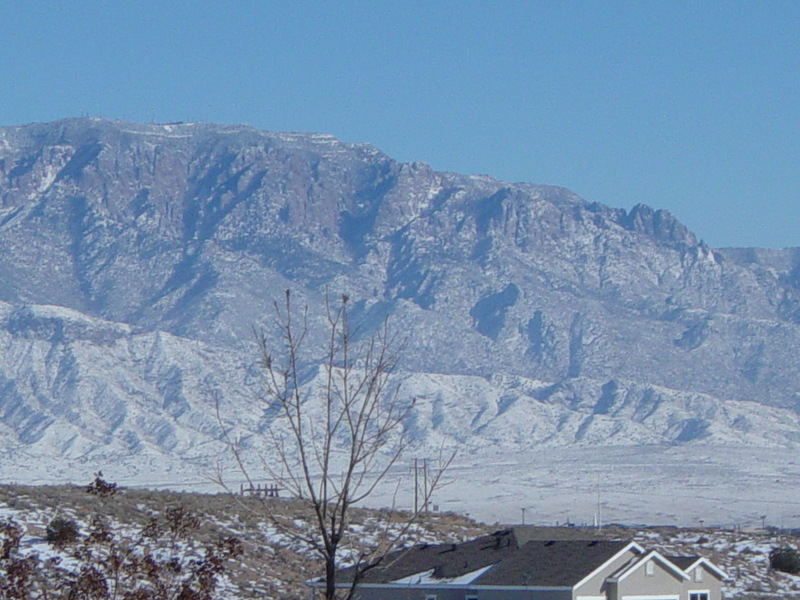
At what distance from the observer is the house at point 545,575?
1658 inches

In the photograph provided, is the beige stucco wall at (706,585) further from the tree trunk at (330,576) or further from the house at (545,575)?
the tree trunk at (330,576)

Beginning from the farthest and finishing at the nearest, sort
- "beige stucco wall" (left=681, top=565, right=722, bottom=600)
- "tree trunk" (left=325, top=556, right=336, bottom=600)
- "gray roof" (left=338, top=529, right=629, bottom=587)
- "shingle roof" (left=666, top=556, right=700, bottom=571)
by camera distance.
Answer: "shingle roof" (left=666, top=556, right=700, bottom=571)
"beige stucco wall" (left=681, top=565, right=722, bottom=600)
"gray roof" (left=338, top=529, right=629, bottom=587)
"tree trunk" (left=325, top=556, right=336, bottom=600)

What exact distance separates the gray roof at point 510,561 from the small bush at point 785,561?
64.4ft

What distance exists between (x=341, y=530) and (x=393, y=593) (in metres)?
29.5

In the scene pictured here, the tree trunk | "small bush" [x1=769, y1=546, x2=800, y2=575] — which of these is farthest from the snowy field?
the tree trunk

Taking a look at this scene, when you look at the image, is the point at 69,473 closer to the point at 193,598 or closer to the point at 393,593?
the point at 393,593

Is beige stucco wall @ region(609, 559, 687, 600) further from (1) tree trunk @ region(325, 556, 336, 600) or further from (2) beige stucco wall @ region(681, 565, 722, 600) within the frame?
(1) tree trunk @ region(325, 556, 336, 600)

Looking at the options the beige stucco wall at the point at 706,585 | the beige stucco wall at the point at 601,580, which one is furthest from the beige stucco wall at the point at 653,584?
the beige stucco wall at the point at 601,580

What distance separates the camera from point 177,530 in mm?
15602

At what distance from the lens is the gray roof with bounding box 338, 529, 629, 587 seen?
42.4m

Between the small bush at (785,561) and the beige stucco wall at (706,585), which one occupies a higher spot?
the small bush at (785,561)

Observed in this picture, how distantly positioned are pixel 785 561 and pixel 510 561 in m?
22.7

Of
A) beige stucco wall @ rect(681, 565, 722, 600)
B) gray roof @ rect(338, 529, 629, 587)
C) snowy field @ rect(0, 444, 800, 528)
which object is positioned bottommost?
beige stucco wall @ rect(681, 565, 722, 600)

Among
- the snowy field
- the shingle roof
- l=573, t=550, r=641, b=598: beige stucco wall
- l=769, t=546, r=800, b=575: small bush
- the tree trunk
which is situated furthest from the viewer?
the snowy field
